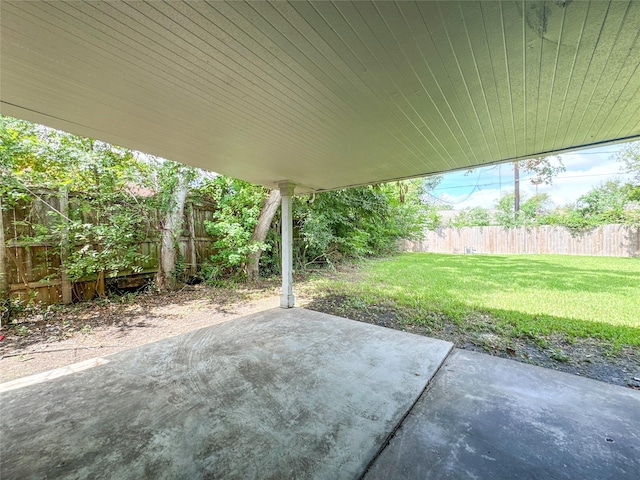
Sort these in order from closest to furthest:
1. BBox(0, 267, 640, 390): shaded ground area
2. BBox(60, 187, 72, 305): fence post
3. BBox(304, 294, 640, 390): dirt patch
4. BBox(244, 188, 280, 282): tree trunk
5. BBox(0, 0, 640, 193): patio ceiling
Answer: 1. BBox(0, 0, 640, 193): patio ceiling
2. BBox(304, 294, 640, 390): dirt patch
3. BBox(0, 267, 640, 390): shaded ground area
4. BBox(60, 187, 72, 305): fence post
5. BBox(244, 188, 280, 282): tree trunk

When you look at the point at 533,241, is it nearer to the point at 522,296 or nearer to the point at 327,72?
the point at 522,296

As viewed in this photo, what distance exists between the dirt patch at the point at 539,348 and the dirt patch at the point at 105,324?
2.01m

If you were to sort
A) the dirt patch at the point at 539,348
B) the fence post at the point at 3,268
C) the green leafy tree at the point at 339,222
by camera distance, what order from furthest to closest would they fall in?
the green leafy tree at the point at 339,222
the fence post at the point at 3,268
the dirt patch at the point at 539,348

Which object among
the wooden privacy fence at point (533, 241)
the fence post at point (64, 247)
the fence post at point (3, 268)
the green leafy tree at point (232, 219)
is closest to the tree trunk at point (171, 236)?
the green leafy tree at point (232, 219)

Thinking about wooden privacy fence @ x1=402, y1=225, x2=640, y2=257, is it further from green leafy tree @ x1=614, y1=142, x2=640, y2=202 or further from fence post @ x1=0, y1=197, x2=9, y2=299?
fence post @ x1=0, y1=197, x2=9, y2=299

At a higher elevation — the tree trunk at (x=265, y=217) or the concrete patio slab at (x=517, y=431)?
the tree trunk at (x=265, y=217)

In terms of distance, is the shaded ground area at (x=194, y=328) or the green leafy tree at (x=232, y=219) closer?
the shaded ground area at (x=194, y=328)

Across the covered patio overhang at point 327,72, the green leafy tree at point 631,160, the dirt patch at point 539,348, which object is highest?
the green leafy tree at point 631,160

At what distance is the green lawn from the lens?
327 centimetres

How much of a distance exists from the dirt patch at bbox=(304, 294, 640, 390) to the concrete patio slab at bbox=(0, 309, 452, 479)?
511 mm

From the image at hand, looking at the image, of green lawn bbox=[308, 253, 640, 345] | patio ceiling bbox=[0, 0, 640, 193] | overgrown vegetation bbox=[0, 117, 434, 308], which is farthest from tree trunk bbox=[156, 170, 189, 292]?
green lawn bbox=[308, 253, 640, 345]

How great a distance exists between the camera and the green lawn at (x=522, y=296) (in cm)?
327

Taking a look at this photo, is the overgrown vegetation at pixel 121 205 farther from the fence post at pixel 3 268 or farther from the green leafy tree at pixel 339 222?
the fence post at pixel 3 268

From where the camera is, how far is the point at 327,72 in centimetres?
149
